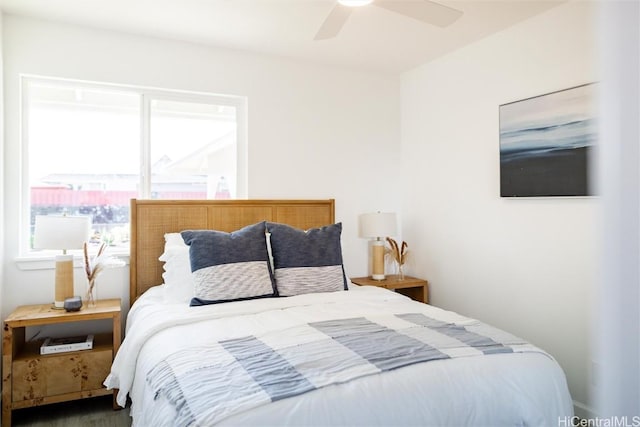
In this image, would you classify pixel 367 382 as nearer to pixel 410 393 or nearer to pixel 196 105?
pixel 410 393

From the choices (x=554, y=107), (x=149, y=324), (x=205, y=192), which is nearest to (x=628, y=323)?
(x=149, y=324)

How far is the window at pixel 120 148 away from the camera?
120 inches

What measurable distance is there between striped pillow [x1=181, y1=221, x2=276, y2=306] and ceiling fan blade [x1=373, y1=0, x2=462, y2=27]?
160cm

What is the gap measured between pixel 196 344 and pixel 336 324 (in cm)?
66

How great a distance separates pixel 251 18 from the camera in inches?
112

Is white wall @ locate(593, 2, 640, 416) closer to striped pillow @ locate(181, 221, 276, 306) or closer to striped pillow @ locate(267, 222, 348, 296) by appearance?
striped pillow @ locate(181, 221, 276, 306)

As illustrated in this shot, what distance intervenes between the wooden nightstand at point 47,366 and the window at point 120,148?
0.65 meters

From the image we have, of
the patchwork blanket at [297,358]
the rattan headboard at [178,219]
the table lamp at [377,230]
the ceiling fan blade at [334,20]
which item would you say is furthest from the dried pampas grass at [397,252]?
the ceiling fan blade at [334,20]

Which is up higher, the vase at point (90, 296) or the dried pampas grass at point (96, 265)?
the dried pampas grass at point (96, 265)

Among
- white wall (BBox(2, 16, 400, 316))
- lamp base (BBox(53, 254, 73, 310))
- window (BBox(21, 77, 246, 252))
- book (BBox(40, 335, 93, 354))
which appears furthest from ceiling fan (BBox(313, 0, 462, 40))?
book (BBox(40, 335, 93, 354))

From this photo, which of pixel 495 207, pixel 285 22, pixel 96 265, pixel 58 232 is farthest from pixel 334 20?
A: pixel 96 265

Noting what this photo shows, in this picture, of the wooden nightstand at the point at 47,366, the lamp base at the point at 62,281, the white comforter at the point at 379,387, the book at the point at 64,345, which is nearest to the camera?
the white comforter at the point at 379,387

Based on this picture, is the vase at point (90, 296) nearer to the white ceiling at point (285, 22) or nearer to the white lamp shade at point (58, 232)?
the white lamp shade at point (58, 232)

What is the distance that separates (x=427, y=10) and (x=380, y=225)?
1.84 metres
